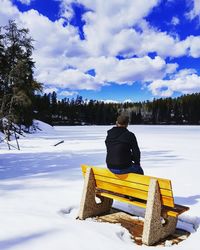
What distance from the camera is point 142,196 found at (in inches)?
177

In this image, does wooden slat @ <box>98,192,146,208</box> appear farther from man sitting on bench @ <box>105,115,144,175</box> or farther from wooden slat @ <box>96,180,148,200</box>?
man sitting on bench @ <box>105,115,144,175</box>

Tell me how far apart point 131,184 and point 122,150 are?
2.01 feet

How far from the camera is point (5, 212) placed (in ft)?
16.0

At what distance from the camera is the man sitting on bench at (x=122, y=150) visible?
16.1 feet

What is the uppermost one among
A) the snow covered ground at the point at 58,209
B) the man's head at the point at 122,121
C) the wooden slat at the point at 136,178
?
the man's head at the point at 122,121

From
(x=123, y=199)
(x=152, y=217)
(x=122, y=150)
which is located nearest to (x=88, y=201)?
(x=123, y=199)

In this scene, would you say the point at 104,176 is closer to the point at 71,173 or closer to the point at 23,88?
the point at 71,173

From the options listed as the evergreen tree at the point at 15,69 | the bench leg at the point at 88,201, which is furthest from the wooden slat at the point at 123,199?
the evergreen tree at the point at 15,69

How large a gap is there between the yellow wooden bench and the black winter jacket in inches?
8.2

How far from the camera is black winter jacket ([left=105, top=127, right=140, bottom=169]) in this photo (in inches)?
194

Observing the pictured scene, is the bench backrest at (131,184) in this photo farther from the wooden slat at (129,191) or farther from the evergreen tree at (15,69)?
the evergreen tree at (15,69)

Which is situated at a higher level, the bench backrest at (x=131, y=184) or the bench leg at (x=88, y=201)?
the bench backrest at (x=131, y=184)

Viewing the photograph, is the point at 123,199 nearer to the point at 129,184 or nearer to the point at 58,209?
the point at 129,184

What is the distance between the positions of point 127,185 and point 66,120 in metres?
115
